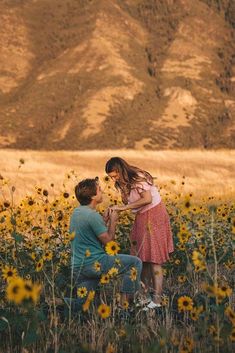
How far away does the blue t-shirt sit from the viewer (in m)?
5.35

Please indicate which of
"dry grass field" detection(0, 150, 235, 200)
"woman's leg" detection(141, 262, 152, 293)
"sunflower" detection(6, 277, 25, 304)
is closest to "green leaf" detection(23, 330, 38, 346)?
"sunflower" detection(6, 277, 25, 304)

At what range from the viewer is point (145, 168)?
81.3 ft

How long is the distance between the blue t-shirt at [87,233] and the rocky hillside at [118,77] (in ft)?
275

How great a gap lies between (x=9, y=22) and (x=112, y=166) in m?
109

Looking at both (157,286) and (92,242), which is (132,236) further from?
(92,242)

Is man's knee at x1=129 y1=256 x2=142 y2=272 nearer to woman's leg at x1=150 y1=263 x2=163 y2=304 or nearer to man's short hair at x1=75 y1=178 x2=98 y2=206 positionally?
woman's leg at x1=150 y1=263 x2=163 y2=304

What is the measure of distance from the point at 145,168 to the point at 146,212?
18.8 m

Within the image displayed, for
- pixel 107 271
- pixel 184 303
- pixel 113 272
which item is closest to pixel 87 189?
pixel 107 271

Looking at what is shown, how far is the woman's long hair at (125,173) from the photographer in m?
5.87

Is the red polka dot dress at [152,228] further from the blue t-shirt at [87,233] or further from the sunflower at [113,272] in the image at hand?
the sunflower at [113,272]

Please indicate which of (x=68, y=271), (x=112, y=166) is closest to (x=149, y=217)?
(x=112, y=166)

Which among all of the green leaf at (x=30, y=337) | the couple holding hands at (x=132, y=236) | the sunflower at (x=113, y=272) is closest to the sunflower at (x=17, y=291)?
the green leaf at (x=30, y=337)

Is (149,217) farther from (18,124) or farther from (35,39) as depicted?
(35,39)

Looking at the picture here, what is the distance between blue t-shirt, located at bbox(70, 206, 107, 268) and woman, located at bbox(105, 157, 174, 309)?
51 cm
